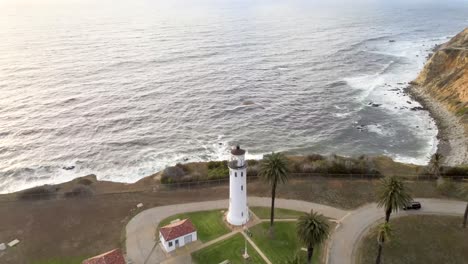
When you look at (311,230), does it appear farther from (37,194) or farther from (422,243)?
(37,194)

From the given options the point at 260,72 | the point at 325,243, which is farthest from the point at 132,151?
the point at 260,72

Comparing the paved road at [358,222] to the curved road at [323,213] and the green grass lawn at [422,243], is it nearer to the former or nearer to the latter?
the curved road at [323,213]

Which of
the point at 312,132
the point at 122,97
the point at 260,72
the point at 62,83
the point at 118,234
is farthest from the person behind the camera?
the point at 260,72

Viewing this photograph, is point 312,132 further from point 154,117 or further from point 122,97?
point 122,97

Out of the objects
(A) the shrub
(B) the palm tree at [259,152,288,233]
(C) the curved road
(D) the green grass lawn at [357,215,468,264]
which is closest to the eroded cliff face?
(C) the curved road

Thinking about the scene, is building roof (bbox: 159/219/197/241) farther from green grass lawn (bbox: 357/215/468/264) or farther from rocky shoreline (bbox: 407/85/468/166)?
rocky shoreline (bbox: 407/85/468/166)

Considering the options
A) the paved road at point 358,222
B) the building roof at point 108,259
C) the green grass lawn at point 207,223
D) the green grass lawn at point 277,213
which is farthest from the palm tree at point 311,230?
the building roof at point 108,259

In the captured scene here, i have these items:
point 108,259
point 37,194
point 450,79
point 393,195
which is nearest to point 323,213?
point 393,195
